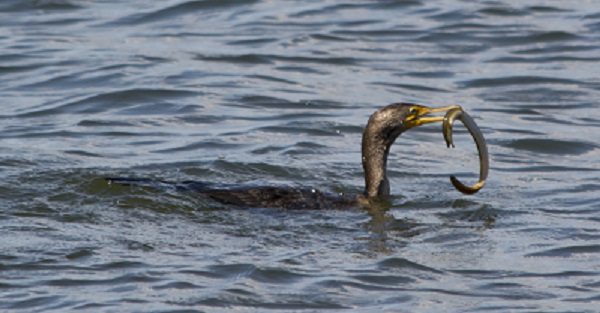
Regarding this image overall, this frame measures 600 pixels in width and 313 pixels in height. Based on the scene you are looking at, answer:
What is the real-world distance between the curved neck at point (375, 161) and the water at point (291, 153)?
6.6 inches

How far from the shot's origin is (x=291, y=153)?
466 inches

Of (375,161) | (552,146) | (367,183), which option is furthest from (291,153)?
(552,146)

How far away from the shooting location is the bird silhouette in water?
9453 mm

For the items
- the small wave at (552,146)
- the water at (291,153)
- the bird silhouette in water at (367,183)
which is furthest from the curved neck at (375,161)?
the small wave at (552,146)

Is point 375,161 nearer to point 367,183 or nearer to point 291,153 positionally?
point 367,183

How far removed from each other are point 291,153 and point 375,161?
1.98 metres

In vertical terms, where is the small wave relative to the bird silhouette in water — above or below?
below

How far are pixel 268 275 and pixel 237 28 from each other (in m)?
10.3

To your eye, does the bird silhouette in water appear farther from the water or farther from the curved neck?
the water

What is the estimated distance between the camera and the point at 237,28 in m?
17.9

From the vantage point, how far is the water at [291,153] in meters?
7.77

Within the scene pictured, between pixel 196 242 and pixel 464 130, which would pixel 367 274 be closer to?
pixel 196 242

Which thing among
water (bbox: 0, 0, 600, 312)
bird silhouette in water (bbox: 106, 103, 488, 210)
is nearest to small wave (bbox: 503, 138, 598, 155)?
water (bbox: 0, 0, 600, 312)

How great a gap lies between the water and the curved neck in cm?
17
